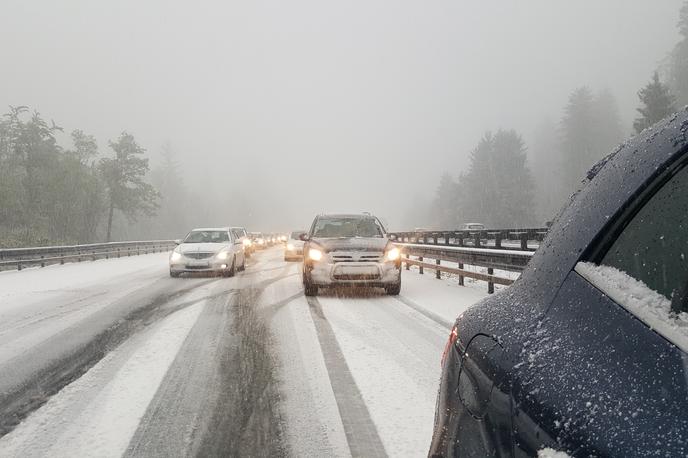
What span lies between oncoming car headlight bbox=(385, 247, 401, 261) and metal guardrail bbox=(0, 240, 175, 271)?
1020 centimetres

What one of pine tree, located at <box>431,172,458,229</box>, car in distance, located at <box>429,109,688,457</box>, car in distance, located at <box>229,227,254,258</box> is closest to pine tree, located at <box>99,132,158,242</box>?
car in distance, located at <box>229,227,254,258</box>

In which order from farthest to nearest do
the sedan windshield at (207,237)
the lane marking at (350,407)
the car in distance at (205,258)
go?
the sedan windshield at (207,237) → the car in distance at (205,258) → the lane marking at (350,407)

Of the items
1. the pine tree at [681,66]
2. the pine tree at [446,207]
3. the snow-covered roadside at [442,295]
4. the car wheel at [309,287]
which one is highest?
the pine tree at [681,66]

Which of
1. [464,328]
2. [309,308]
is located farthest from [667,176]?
[309,308]

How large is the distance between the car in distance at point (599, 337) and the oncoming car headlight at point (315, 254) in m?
8.19

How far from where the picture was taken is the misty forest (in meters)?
42.6

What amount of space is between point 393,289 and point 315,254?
1839 mm

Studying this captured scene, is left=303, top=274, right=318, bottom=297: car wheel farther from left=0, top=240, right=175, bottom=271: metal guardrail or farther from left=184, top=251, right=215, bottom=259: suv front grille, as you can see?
left=0, top=240, right=175, bottom=271: metal guardrail

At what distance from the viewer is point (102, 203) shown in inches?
2315

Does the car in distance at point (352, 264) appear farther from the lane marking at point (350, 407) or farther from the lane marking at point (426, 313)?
the lane marking at point (350, 407)

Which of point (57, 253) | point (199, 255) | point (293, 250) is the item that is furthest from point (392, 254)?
point (57, 253)

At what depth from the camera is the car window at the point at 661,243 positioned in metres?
1.13

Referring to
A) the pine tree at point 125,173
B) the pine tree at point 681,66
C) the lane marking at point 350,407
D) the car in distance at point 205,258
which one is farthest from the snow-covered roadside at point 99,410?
the pine tree at point 125,173

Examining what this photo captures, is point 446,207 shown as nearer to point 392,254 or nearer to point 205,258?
point 205,258
